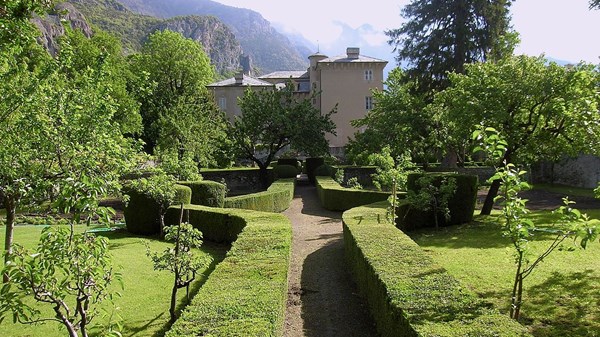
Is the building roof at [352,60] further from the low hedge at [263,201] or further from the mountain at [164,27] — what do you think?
the mountain at [164,27]

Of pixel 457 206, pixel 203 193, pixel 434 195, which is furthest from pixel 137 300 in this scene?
pixel 457 206

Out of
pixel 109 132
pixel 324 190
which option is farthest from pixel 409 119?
pixel 109 132

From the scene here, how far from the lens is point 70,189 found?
3.15 meters

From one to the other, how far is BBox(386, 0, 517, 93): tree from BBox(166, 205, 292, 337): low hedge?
21779mm

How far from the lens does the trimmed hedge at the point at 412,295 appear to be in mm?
4160

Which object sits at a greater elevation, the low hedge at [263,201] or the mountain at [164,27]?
the mountain at [164,27]

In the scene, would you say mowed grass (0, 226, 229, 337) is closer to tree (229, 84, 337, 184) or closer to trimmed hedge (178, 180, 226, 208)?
trimmed hedge (178, 180, 226, 208)

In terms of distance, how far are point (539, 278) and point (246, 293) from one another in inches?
246

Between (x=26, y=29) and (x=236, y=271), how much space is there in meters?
4.37

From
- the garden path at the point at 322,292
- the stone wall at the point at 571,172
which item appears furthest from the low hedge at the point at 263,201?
the stone wall at the point at 571,172

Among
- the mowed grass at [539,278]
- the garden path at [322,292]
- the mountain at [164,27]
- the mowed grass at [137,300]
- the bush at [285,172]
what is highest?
the mountain at [164,27]

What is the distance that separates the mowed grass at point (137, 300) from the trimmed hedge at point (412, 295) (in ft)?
9.80

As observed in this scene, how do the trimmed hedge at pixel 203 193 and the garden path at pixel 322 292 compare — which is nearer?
the garden path at pixel 322 292

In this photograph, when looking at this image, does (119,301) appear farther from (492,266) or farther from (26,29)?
(492,266)
